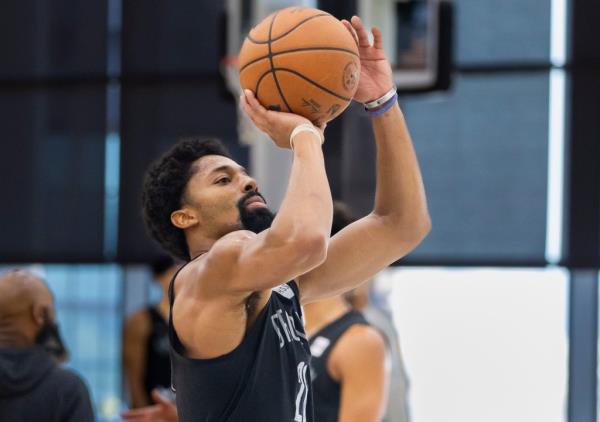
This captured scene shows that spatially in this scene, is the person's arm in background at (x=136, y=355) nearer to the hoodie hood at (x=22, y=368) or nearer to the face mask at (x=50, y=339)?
the face mask at (x=50, y=339)

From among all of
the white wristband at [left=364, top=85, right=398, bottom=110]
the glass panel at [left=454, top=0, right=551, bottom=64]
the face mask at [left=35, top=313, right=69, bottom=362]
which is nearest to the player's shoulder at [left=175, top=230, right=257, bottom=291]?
the white wristband at [left=364, top=85, right=398, bottom=110]

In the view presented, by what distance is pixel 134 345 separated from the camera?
6.90 meters

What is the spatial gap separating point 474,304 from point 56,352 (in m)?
3.73

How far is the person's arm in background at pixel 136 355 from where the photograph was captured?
662 cm

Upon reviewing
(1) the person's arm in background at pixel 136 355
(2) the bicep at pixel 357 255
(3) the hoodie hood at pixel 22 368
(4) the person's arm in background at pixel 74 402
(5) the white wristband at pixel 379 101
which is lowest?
(1) the person's arm in background at pixel 136 355

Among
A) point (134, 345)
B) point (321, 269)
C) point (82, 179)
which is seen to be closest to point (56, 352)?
point (321, 269)

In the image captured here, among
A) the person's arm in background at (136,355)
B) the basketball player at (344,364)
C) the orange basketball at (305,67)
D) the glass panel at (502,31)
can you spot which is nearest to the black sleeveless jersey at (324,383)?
the basketball player at (344,364)

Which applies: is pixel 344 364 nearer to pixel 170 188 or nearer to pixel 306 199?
→ pixel 170 188

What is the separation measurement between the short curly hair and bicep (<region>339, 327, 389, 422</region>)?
1117 mm

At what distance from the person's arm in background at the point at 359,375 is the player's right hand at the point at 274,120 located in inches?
57.3

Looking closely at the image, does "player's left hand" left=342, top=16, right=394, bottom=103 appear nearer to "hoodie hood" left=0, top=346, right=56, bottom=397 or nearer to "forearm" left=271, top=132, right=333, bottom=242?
"forearm" left=271, top=132, right=333, bottom=242

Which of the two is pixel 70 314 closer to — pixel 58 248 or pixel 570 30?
pixel 58 248

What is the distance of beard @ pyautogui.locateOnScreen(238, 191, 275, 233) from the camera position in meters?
2.75

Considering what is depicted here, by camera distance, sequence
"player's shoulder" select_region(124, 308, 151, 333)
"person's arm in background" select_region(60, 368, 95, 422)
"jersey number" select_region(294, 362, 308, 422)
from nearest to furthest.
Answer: "jersey number" select_region(294, 362, 308, 422) < "person's arm in background" select_region(60, 368, 95, 422) < "player's shoulder" select_region(124, 308, 151, 333)
